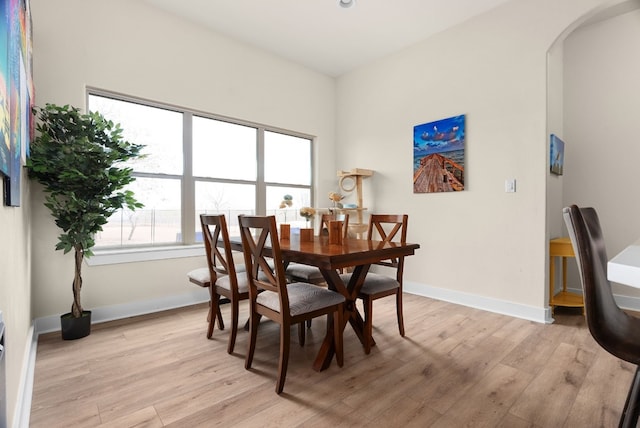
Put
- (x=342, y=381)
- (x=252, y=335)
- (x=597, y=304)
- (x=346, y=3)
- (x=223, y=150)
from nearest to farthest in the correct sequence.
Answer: (x=597, y=304) < (x=342, y=381) < (x=252, y=335) < (x=346, y=3) < (x=223, y=150)

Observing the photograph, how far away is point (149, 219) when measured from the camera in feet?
10.5

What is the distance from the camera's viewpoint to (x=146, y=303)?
3035mm

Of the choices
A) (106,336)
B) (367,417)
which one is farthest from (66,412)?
(367,417)

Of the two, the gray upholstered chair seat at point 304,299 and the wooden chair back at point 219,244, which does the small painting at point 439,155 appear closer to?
the gray upholstered chair seat at point 304,299

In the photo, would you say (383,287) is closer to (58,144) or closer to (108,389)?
(108,389)

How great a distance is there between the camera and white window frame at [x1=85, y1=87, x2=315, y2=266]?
9.50 feet

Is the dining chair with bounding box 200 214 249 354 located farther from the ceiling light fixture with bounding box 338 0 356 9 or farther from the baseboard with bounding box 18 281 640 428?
the ceiling light fixture with bounding box 338 0 356 9

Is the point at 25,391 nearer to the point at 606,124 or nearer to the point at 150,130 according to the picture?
the point at 150,130

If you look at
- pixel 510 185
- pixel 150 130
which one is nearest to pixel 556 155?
pixel 510 185

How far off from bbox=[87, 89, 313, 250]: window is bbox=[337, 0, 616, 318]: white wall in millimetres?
1466

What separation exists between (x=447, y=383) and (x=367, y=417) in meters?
0.59

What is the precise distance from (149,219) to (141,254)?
1.25 feet

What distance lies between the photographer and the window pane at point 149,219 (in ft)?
9.88

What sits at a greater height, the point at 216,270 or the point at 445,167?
the point at 445,167
